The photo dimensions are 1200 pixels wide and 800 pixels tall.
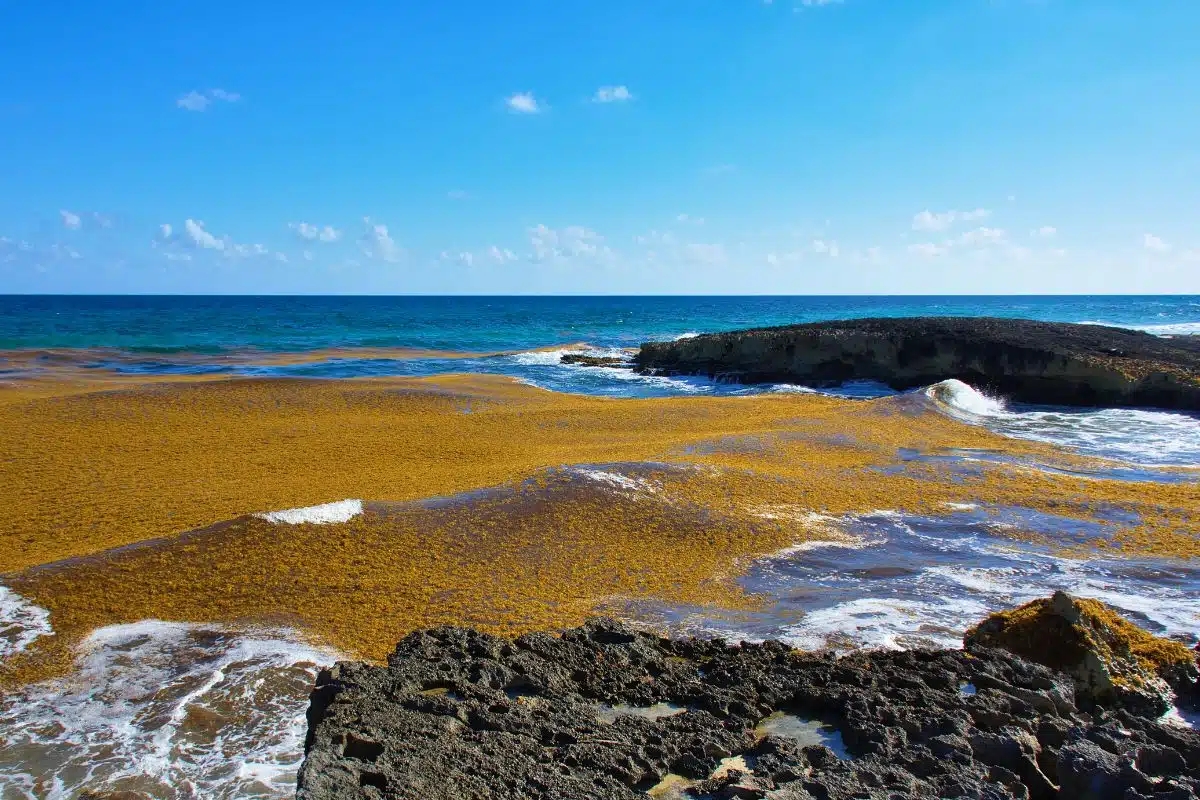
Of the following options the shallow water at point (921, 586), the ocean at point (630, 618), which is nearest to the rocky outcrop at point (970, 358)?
the ocean at point (630, 618)

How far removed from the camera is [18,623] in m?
8.38

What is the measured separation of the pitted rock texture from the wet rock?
3526 cm

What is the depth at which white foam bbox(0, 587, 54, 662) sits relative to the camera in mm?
7926

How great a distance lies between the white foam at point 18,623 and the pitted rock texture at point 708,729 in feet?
14.0

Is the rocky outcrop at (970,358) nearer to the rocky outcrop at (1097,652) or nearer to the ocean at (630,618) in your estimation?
the ocean at (630,618)

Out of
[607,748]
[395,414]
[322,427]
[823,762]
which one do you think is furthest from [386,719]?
[395,414]

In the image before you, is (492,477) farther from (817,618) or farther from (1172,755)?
(1172,755)

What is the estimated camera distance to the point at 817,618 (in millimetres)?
8805

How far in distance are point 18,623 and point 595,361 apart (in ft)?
119

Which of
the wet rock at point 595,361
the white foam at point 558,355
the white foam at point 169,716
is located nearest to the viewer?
the white foam at point 169,716

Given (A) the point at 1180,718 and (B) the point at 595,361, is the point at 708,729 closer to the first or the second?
(A) the point at 1180,718

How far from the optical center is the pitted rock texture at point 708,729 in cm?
498

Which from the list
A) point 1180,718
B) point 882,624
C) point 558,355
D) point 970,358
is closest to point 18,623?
point 882,624

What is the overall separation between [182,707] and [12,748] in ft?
4.09
